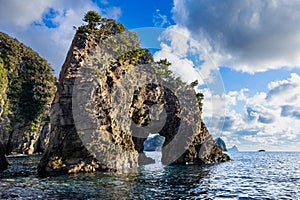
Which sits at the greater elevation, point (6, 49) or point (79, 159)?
point (6, 49)

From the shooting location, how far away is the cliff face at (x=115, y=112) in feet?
107

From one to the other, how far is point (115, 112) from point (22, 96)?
226ft

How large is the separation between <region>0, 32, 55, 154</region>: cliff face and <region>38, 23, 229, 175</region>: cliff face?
53.4 metres

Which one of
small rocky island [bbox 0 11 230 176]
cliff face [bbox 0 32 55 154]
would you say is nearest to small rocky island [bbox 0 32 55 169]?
cliff face [bbox 0 32 55 154]

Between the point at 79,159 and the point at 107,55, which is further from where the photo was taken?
the point at 107,55

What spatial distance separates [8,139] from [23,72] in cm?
2727

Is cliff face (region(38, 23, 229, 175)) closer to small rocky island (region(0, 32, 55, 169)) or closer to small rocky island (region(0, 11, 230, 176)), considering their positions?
small rocky island (region(0, 11, 230, 176))

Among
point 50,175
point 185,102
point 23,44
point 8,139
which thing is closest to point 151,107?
point 185,102

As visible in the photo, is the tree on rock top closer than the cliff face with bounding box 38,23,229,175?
No

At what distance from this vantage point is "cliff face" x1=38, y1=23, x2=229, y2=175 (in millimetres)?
32656

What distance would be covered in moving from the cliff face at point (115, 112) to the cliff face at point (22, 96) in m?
53.4

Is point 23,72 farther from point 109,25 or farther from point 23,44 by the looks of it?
point 109,25

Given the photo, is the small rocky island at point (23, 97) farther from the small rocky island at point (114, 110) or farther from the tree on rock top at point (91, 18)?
the tree on rock top at point (91, 18)

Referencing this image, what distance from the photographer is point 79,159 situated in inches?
1266
